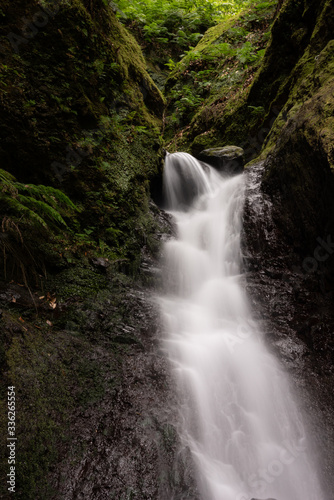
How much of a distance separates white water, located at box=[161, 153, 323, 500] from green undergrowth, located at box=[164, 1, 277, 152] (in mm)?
5900

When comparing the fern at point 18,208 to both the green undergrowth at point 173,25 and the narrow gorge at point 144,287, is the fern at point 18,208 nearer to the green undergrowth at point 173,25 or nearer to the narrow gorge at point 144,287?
the narrow gorge at point 144,287

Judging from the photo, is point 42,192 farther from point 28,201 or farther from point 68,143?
point 68,143

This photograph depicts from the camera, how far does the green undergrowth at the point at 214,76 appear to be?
9.12 m

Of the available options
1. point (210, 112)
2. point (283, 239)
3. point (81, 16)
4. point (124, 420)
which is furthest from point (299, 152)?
point (210, 112)

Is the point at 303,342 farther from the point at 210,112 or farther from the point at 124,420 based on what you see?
the point at 210,112

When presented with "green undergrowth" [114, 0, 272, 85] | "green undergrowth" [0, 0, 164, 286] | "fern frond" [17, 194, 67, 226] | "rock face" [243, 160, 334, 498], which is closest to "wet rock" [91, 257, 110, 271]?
"green undergrowth" [0, 0, 164, 286]

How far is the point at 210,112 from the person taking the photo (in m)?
9.44

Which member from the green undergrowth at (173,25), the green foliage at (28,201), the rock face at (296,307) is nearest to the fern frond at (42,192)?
the green foliage at (28,201)

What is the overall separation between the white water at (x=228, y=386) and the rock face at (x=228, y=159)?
2.26 meters

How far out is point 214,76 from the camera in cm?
1059

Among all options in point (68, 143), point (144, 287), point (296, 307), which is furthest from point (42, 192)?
point (296, 307)

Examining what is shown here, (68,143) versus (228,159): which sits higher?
(228,159)

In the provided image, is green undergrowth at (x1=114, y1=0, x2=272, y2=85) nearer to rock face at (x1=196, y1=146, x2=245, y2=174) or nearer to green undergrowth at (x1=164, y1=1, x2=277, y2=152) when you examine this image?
green undergrowth at (x1=164, y1=1, x2=277, y2=152)

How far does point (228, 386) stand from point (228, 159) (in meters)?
A: 5.93
